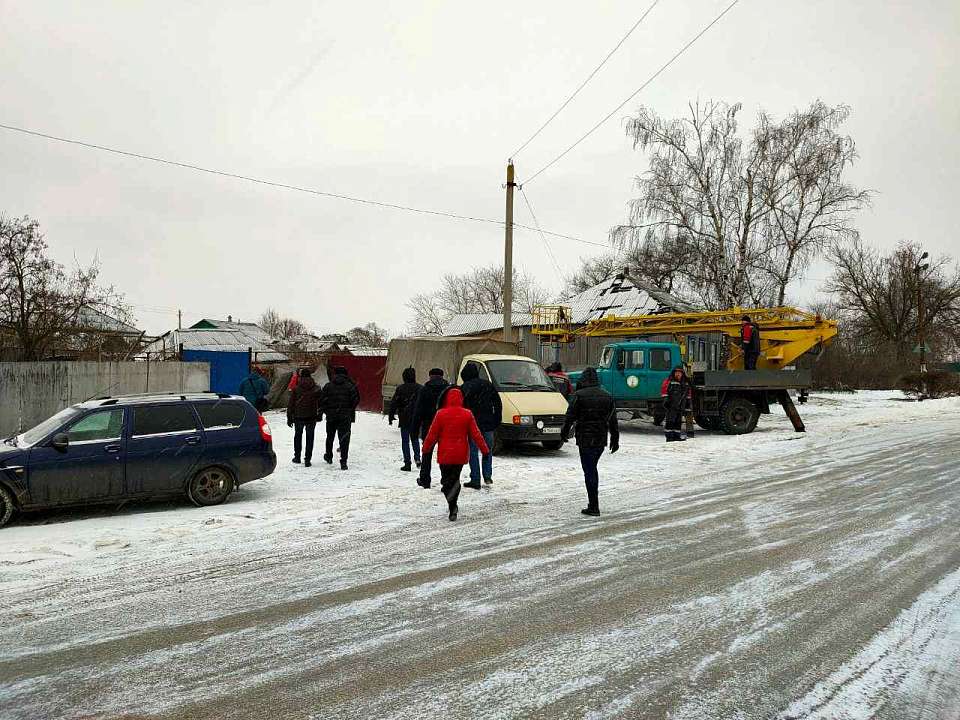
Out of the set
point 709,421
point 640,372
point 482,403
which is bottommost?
point 709,421

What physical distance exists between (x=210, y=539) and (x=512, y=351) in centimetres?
1391

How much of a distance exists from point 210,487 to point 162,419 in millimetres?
1070

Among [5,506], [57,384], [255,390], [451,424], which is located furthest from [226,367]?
[451,424]

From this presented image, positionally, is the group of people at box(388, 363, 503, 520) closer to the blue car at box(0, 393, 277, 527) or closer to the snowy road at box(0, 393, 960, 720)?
the snowy road at box(0, 393, 960, 720)

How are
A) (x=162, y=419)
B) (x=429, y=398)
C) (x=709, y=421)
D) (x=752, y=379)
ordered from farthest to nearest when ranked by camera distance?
(x=709, y=421), (x=752, y=379), (x=429, y=398), (x=162, y=419)

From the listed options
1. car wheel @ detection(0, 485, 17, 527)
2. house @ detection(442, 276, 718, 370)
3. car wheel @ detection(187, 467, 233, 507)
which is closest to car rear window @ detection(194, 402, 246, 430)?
car wheel @ detection(187, 467, 233, 507)

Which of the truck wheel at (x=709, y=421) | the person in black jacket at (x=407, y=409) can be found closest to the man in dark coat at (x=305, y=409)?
the person in black jacket at (x=407, y=409)

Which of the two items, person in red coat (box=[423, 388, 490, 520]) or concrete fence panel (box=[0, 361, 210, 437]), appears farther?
concrete fence panel (box=[0, 361, 210, 437])

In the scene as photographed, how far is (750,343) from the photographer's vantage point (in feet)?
62.3

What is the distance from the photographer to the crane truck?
18609 mm

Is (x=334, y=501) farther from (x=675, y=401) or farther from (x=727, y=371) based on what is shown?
(x=727, y=371)

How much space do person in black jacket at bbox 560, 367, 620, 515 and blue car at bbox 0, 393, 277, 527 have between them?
4309 mm

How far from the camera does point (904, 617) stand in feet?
16.1

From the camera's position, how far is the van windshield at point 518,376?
14.6 meters
